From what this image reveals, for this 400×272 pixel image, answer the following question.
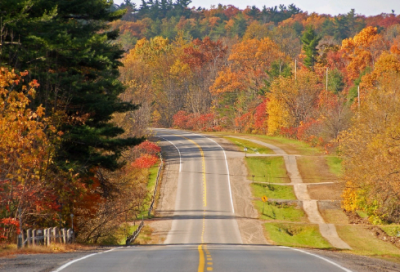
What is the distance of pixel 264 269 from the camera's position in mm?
12625

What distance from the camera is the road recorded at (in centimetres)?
1318

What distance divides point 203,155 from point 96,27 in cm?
4612

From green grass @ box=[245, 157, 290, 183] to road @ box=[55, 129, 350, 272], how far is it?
3664 millimetres

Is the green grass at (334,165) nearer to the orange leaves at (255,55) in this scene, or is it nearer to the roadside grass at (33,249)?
the orange leaves at (255,55)

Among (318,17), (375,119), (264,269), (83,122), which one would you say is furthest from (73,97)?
(318,17)

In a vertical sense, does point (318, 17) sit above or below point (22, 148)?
above

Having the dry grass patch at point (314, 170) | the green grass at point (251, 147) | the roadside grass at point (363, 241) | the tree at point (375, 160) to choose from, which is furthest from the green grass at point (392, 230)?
the green grass at point (251, 147)

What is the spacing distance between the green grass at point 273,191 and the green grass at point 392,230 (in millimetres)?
14403

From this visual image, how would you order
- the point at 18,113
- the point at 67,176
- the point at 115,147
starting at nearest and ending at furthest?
the point at 18,113 → the point at 67,176 → the point at 115,147

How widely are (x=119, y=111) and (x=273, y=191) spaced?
32.0m

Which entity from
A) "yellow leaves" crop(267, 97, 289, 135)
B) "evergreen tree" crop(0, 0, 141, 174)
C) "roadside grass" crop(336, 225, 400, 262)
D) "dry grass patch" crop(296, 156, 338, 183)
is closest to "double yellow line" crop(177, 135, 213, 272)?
"evergreen tree" crop(0, 0, 141, 174)

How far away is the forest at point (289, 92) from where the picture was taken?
4697 cm

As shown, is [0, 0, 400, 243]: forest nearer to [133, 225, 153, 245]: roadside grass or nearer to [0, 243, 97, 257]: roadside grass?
[0, 243, 97, 257]: roadside grass

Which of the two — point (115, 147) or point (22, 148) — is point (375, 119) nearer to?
point (115, 147)
